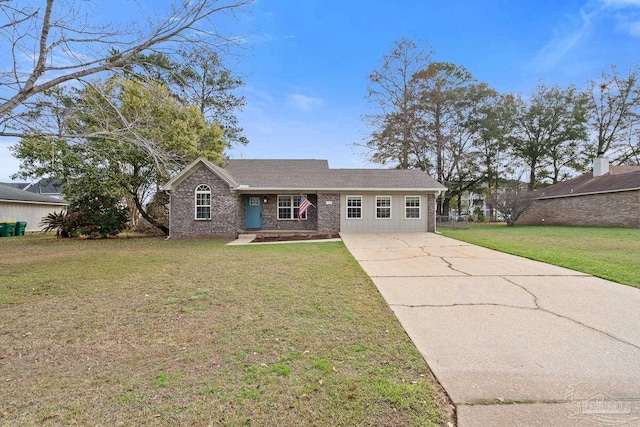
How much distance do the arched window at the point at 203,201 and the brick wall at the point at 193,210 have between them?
17 cm

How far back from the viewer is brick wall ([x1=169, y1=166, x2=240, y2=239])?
14.6 metres

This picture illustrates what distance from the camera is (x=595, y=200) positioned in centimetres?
2091

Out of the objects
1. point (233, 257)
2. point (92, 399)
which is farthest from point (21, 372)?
point (233, 257)

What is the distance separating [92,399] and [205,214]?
1321 cm

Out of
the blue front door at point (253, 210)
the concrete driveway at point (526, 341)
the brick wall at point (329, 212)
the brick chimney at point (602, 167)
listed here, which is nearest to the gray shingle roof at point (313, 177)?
the brick wall at point (329, 212)

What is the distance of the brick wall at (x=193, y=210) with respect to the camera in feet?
48.0

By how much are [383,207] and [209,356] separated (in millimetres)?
14717

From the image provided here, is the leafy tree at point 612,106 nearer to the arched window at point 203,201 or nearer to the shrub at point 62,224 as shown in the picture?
the arched window at point 203,201

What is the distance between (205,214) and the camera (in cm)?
1483

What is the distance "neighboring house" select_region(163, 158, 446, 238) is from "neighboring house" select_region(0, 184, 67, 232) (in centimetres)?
1329

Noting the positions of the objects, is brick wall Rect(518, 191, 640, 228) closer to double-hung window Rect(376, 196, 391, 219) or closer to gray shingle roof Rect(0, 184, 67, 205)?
double-hung window Rect(376, 196, 391, 219)

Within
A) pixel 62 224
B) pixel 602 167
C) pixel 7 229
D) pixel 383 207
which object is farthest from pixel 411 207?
pixel 7 229

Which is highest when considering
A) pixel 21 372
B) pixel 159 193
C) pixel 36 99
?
pixel 36 99

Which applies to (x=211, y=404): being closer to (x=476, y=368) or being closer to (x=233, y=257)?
(x=476, y=368)
